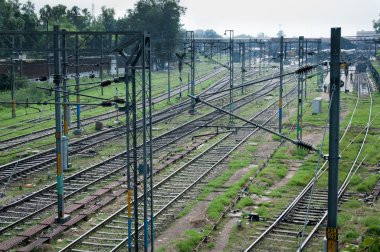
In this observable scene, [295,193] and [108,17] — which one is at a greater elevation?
[108,17]

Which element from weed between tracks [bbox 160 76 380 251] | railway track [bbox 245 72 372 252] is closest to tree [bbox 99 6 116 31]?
weed between tracks [bbox 160 76 380 251]

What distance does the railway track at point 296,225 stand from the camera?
1512 centimetres

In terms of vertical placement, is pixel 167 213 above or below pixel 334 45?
below

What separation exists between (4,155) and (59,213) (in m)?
9.76

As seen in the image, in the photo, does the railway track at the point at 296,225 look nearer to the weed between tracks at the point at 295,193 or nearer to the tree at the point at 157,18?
the weed between tracks at the point at 295,193

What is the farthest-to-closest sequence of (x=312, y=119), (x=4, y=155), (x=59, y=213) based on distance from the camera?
(x=312, y=119) → (x=4, y=155) → (x=59, y=213)

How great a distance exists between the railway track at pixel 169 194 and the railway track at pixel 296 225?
279 cm

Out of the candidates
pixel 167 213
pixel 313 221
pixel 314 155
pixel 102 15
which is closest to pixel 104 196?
pixel 167 213

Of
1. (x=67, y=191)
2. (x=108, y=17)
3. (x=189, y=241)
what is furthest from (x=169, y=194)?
(x=108, y=17)

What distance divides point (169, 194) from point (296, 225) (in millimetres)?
4621

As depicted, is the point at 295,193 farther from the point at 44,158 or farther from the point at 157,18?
the point at 157,18

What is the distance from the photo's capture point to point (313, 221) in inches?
672

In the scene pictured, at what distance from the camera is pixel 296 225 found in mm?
16844

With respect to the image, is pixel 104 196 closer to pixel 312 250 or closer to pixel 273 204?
pixel 273 204
